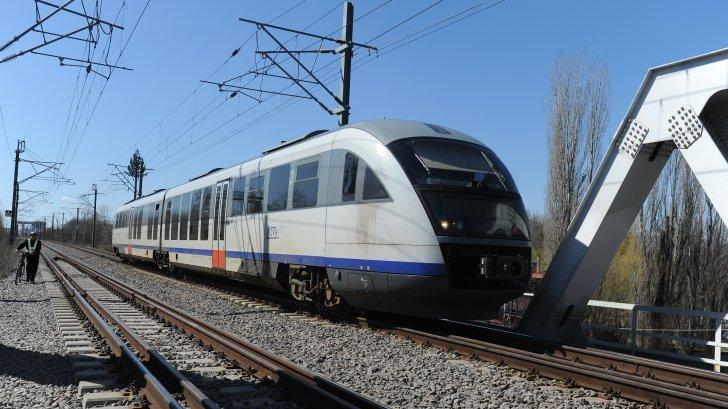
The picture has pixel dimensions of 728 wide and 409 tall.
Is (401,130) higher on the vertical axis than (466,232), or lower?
higher

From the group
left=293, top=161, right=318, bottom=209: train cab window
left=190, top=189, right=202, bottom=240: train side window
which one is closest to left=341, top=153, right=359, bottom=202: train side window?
left=293, top=161, right=318, bottom=209: train cab window

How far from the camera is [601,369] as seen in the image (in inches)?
282

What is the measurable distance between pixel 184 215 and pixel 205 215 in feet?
9.33

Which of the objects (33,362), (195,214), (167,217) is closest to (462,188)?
(33,362)

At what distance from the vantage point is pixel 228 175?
53.4ft

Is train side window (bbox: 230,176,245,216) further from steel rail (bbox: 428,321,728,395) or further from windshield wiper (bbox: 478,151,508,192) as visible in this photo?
windshield wiper (bbox: 478,151,508,192)

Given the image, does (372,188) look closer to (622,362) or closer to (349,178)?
(349,178)

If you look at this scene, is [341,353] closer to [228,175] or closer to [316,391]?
[316,391]

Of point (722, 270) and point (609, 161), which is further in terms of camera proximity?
point (722, 270)

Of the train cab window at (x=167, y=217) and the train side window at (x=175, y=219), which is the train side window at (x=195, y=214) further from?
the train cab window at (x=167, y=217)

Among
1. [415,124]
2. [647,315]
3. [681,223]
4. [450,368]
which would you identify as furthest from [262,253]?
[681,223]

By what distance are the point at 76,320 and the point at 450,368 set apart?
7026 mm

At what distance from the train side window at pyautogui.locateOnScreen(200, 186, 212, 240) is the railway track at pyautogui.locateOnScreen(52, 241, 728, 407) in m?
8.79

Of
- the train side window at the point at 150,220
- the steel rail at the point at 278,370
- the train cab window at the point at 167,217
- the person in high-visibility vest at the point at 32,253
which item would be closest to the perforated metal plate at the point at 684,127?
the steel rail at the point at 278,370
